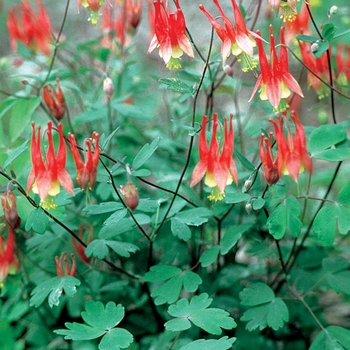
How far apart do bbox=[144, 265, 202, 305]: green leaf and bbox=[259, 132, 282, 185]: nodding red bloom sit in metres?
0.33

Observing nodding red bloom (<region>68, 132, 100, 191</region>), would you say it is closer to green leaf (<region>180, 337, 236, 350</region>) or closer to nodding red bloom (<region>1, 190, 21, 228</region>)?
nodding red bloom (<region>1, 190, 21, 228</region>)

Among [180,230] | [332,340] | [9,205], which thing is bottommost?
[332,340]

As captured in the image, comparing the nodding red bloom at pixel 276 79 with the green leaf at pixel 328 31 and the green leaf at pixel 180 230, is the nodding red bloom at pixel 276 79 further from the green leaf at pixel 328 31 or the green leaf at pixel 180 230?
the green leaf at pixel 180 230

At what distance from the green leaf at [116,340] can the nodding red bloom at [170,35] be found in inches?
23.7

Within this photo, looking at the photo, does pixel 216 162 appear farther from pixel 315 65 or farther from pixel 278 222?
pixel 315 65

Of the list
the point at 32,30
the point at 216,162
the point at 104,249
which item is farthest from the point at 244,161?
the point at 32,30

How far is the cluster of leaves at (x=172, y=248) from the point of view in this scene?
3.90 feet

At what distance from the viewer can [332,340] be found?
4.23ft

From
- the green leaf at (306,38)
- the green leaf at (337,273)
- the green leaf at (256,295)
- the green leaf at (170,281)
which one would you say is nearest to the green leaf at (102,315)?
the green leaf at (170,281)

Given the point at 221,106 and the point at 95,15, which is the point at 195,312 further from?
the point at 221,106

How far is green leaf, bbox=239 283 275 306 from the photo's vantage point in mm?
1319

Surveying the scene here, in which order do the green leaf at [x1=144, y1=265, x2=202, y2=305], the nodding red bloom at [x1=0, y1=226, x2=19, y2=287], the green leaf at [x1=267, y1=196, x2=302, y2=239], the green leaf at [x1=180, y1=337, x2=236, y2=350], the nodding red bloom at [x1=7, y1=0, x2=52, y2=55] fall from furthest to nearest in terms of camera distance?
the nodding red bloom at [x1=7, y1=0, x2=52, y2=55]
the nodding red bloom at [x1=0, y1=226, x2=19, y2=287]
the green leaf at [x1=144, y1=265, x2=202, y2=305]
the green leaf at [x1=267, y1=196, x2=302, y2=239]
the green leaf at [x1=180, y1=337, x2=236, y2=350]

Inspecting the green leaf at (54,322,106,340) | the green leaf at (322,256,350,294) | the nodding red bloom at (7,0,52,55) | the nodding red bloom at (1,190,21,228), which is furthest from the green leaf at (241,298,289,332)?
the nodding red bloom at (7,0,52,55)

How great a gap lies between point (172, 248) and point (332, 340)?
0.50 meters
